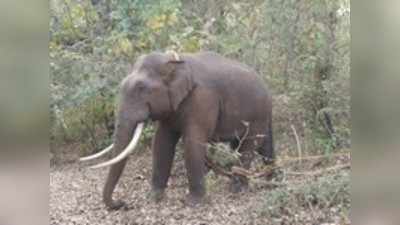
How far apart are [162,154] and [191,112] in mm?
272

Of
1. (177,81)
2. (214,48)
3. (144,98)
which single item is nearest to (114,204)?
(144,98)

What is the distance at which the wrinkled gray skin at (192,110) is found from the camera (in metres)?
2.39

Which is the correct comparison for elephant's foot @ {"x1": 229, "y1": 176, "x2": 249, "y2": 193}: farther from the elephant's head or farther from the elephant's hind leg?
the elephant's head

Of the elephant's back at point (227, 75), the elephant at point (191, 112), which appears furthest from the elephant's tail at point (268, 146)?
the elephant's back at point (227, 75)

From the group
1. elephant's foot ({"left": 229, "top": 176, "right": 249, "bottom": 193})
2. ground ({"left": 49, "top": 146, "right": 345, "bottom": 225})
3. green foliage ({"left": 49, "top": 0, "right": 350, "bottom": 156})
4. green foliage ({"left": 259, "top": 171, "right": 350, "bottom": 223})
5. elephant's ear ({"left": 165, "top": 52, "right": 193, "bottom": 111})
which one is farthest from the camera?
green foliage ({"left": 49, "top": 0, "right": 350, "bottom": 156})

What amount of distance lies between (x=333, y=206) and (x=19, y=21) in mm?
1596

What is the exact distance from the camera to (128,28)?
120 inches

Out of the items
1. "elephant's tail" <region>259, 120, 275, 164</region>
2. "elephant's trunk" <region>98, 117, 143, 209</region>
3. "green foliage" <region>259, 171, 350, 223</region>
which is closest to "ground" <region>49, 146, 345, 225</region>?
"green foliage" <region>259, 171, 350, 223</region>

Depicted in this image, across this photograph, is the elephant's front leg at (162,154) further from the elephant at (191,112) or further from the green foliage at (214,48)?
the green foliage at (214,48)

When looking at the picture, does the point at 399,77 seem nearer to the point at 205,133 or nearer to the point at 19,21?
the point at 19,21

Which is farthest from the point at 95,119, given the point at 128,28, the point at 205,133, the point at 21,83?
the point at 21,83

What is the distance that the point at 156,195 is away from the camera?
2.57m

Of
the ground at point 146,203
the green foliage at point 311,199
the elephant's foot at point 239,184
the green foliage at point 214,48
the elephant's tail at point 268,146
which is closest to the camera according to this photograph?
the green foliage at point 311,199

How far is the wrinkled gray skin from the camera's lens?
2.39 meters
